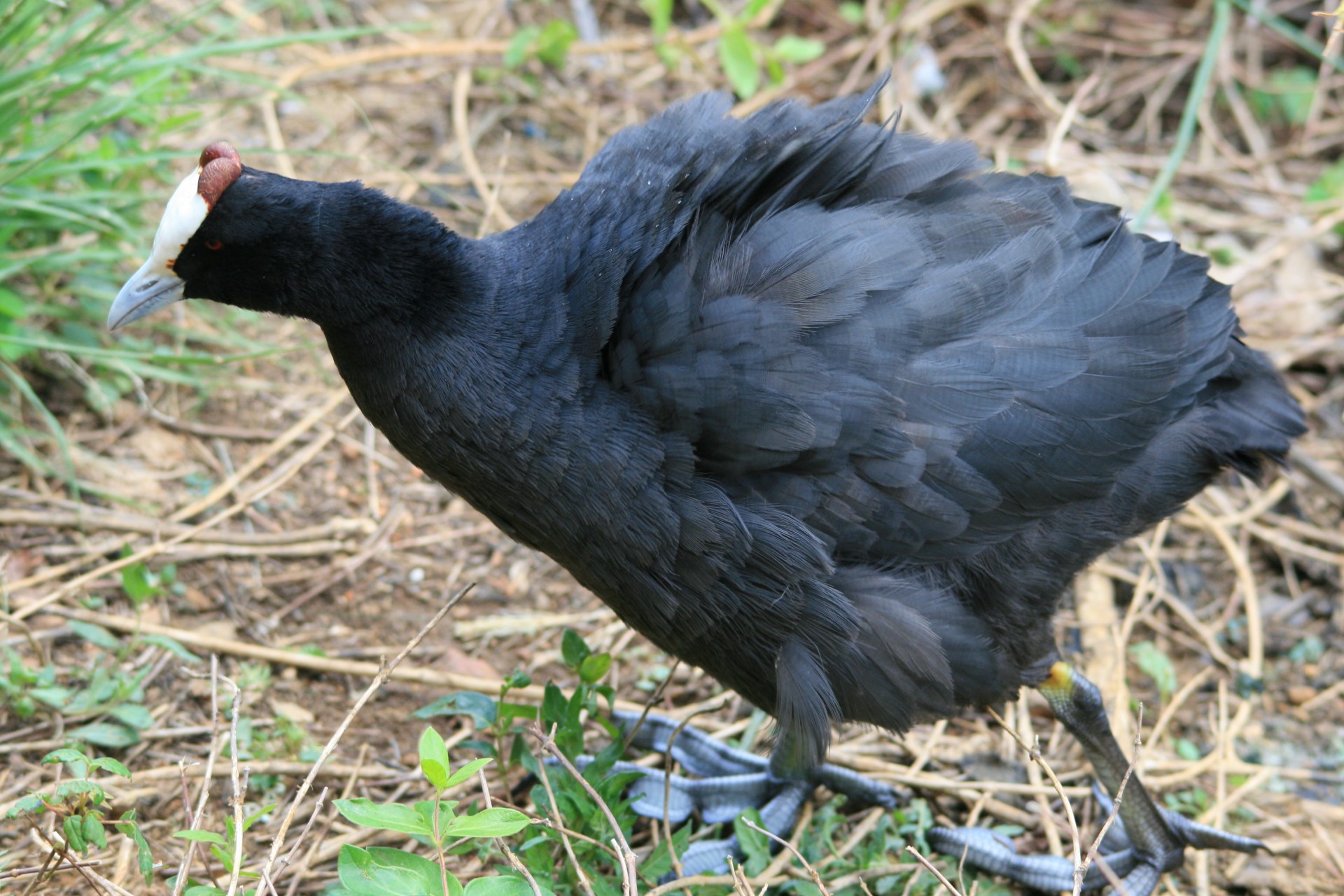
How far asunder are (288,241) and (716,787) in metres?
1.95

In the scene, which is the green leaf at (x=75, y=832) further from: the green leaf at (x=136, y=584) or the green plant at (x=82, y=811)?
the green leaf at (x=136, y=584)

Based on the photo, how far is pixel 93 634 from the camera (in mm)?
3381

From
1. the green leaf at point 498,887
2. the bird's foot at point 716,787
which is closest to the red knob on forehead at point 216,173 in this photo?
the green leaf at point 498,887

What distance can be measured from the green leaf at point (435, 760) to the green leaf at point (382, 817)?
78mm

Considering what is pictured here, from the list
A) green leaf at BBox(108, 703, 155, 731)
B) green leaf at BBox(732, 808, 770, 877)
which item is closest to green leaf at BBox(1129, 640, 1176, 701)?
green leaf at BBox(732, 808, 770, 877)

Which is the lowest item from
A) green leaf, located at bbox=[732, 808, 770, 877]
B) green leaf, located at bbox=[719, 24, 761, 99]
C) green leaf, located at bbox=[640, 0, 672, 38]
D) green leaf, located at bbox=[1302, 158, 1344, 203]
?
green leaf, located at bbox=[732, 808, 770, 877]

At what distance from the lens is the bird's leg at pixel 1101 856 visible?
334 cm

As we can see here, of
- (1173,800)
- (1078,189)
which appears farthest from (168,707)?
(1078,189)

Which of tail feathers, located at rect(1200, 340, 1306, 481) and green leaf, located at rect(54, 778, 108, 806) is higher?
green leaf, located at rect(54, 778, 108, 806)

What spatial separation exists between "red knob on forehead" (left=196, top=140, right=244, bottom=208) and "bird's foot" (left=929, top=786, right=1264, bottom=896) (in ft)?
8.13

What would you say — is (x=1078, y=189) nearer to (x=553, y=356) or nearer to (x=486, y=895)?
(x=553, y=356)

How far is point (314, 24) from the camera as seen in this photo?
19.2 feet

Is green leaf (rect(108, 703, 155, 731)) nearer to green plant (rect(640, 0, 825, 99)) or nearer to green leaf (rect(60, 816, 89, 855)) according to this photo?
green leaf (rect(60, 816, 89, 855))

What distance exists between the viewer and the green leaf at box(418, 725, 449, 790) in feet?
7.80
